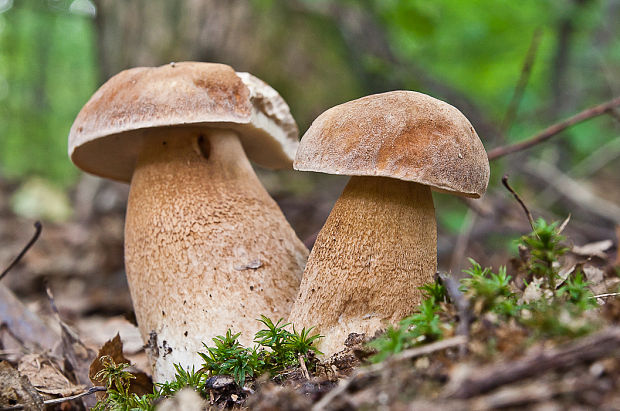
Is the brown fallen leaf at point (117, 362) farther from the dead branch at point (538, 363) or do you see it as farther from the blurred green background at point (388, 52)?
the blurred green background at point (388, 52)

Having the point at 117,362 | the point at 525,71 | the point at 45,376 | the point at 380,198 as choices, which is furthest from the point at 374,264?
the point at 525,71

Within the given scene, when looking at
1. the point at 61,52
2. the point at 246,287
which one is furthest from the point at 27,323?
the point at 61,52

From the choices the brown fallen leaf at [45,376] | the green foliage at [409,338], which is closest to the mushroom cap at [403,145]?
the green foliage at [409,338]

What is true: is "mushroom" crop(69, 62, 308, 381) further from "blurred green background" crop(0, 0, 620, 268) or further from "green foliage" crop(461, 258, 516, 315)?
"blurred green background" crop(0, 0, 620, 268)

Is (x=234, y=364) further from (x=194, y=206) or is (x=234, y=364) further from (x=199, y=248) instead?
(x=194, y=206)

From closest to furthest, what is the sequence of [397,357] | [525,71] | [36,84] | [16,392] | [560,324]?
[560,324] < [397,357] < [16,392] < [525,71] < [36,84]

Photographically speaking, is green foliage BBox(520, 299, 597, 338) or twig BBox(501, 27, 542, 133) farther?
twig BBox(501, 27, 542, 133)

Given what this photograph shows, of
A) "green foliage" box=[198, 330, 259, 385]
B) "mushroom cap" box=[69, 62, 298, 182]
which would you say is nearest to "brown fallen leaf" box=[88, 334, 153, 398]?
"green foliage" box=[198, 330, 259, 385]
